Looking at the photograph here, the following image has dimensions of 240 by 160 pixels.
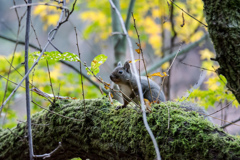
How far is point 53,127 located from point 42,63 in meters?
2.66

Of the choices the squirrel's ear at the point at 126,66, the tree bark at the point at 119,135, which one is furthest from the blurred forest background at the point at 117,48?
the tree bark at the point at 119,135

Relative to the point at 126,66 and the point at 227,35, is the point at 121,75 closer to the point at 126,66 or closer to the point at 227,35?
the point at 126,66

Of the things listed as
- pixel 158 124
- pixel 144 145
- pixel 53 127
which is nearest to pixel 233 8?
pixel 158 124

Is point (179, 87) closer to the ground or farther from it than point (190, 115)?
farther from it

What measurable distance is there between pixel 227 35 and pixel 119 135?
98 cm

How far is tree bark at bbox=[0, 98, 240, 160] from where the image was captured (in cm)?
143

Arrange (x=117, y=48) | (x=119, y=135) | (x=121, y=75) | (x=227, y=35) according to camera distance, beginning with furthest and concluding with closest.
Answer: (x=117, y=48), (x=121, y=75), (x=119, y=135), (x=227, y=35)

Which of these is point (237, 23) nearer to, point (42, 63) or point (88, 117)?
point (88, 117)

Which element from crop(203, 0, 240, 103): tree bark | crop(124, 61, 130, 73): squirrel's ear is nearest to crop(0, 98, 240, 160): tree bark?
crop(203, 0, 240, 103): tree bark

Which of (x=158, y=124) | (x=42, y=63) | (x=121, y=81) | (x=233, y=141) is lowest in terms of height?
(x=233, y=141)

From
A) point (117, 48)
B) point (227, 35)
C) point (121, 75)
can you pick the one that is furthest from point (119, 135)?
point (117, 48)

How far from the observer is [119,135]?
5.78 feet

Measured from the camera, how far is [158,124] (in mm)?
1610

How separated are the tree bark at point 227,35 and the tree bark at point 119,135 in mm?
337
